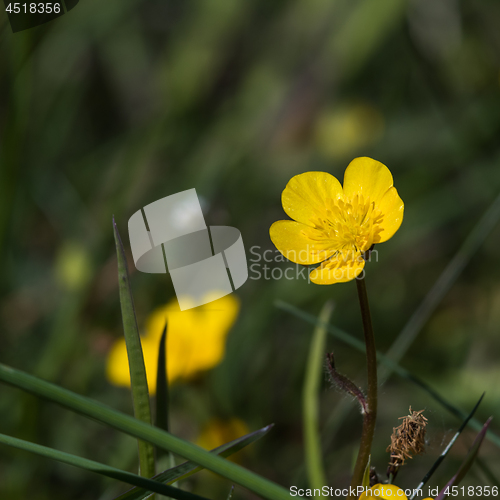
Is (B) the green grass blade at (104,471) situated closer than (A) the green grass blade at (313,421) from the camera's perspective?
Yes

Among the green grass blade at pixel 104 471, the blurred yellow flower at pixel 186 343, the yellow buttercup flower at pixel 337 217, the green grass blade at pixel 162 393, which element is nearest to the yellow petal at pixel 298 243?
the yellow buttercup flower at pixel 337 217

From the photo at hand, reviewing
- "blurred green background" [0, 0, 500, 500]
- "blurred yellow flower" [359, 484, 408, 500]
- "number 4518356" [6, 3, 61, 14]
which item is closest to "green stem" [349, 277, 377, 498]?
"blurred yellow flower" [359, 484, 408, 500]

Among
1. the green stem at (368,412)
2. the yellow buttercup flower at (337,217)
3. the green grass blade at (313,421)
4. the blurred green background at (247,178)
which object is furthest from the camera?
the blurred green background at (247,178)

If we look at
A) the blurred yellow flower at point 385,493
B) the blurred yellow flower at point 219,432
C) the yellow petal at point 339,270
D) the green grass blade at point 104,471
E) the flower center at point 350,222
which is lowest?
the blurred yellow flower at point 219,432

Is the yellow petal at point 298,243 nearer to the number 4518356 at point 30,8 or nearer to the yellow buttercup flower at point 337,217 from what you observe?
the yellow buttercup flower at point 337,217

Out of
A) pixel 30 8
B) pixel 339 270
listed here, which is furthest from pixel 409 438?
pixel 30 8

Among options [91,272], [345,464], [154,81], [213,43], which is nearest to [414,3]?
[213,43]

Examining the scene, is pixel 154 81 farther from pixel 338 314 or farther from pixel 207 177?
pixel 338 314

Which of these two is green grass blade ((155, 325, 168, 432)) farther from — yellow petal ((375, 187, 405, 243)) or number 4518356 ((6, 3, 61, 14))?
number 4518356 ((6, 3, 61, 14))
